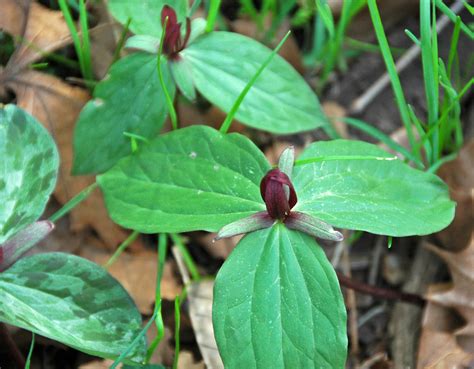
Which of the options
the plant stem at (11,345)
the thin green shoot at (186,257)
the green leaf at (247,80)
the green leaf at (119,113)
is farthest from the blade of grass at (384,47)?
the plant stem at (11,345)

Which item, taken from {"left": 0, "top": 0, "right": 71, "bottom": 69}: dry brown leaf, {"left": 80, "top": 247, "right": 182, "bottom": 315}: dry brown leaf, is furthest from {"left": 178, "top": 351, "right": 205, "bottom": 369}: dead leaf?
{"left": 0, "top": 0, "right": 71, "bottom": 69}: dry brown leaf

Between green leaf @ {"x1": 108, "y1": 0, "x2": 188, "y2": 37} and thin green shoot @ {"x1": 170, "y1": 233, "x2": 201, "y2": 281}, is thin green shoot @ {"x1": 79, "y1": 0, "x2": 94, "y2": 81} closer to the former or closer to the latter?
green leaf @ {"x1": 108, "y1": 0, "x2": 188, "y2": 37}

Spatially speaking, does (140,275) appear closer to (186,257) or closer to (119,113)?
(186,257)

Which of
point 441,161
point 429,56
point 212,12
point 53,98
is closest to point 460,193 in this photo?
point 441,161

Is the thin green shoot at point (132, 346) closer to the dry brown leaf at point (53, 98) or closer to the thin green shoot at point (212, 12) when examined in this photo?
the dry brown leaf at point (53, 98)

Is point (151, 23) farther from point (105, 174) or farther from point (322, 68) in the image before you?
point (322, 68)

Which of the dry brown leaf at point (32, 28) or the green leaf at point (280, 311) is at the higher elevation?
the dry brown leaf at point (32, 28)
